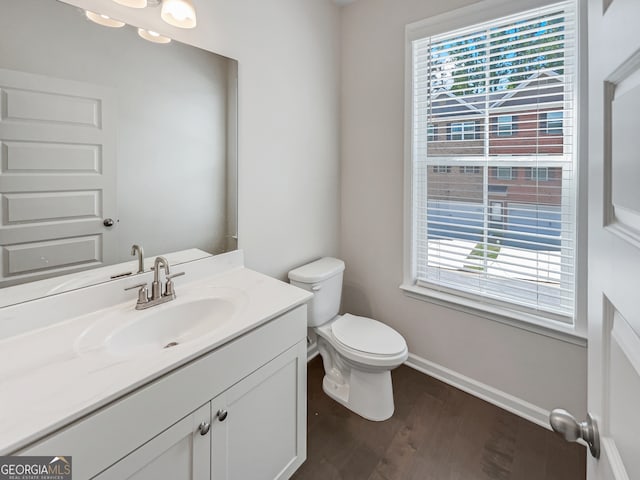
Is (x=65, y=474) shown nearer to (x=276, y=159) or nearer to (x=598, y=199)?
(x=598, y=199)

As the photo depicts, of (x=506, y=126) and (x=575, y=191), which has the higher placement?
(x=506, y=126)

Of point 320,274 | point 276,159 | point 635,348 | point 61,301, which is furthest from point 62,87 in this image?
point 635,348

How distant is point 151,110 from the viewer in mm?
1337

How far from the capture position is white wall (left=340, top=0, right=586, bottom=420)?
1704 mm

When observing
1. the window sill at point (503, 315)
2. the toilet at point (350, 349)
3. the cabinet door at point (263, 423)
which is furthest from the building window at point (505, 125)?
the cabinet door at point (263, 423)

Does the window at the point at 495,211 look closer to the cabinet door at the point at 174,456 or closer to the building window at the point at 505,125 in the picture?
the building window at the point at 505,125

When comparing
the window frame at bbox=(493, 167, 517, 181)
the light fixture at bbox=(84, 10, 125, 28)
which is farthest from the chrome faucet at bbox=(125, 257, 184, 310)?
the window frame at bbox=(493, 167, 517, 181)

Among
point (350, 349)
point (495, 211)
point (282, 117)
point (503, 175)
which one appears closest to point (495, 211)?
point (495, 211)

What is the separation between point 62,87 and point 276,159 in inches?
40.6

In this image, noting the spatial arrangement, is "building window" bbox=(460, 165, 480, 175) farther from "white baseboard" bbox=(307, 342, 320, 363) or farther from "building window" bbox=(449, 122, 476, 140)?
"white baseboard" bbox=(307, 342, 320, 363)

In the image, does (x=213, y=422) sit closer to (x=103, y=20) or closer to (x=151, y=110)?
(x=151, y=110)

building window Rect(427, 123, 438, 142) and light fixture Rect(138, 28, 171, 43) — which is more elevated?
light fixture Rect(138, 28, 171, 43)

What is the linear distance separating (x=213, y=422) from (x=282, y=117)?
5.32 ft

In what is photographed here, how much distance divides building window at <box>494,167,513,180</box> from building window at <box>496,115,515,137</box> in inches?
7.2
